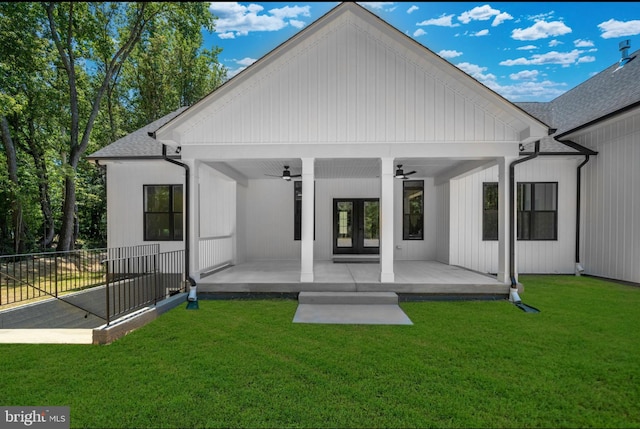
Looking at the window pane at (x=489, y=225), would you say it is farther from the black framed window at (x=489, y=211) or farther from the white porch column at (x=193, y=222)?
the white porch column at (x=193, y=222)

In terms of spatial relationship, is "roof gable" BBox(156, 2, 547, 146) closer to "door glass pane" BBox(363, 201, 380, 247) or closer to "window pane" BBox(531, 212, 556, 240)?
"window pane" BBox(531, 212, 556, 240)

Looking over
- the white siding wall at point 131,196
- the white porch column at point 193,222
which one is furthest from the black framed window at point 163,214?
the white porch column at point 193,222

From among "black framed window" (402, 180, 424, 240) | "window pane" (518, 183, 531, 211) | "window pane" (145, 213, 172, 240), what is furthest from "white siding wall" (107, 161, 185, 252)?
"window pane" (518, 183, 531, 211)

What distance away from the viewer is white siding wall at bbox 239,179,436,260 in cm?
1064

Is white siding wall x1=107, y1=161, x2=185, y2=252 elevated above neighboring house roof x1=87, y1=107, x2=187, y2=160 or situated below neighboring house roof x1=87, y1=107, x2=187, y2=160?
below

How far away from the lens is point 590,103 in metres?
10.2

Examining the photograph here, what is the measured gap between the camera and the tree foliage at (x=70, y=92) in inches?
499

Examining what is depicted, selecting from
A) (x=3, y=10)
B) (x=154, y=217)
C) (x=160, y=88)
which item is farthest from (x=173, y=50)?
(x=154, y=217)

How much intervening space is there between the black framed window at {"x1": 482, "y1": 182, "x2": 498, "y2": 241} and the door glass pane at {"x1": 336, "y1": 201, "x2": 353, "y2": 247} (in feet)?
13.7

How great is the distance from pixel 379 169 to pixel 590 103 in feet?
26.1

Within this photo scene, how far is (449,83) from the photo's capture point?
21.2ft

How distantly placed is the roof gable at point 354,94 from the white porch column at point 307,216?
0.62m

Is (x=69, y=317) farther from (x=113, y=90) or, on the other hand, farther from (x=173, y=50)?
(x=173, y=50)

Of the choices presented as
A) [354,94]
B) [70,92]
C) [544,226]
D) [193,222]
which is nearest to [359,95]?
[354,94]
